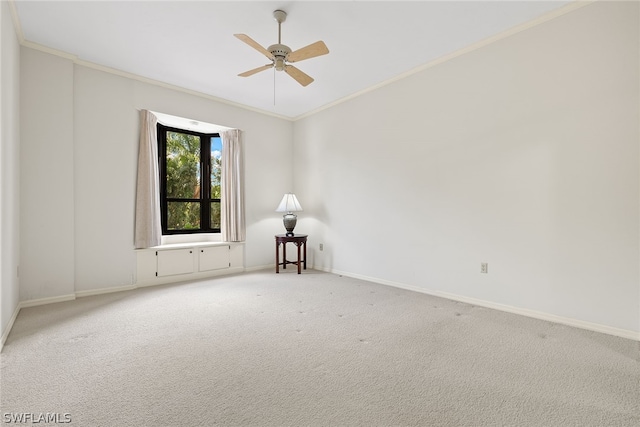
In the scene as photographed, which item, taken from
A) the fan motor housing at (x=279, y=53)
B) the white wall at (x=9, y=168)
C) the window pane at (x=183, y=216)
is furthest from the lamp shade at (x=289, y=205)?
the white wall at (x=9, y=168)

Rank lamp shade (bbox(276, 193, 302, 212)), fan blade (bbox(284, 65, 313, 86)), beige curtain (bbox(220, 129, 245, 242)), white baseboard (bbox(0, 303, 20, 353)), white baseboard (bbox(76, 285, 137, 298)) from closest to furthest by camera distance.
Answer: white baseboard (bbox(0, 303, 20, 353)) → fan blade (bbox(284, 65, 313, 86)) → white baseboard (bbox(76, 285, 137, 298)) → beige curtain (bbox(220, 129, 245, 242)) → lamp shade (bbox(276, 193, 302, 212))

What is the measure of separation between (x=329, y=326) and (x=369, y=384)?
0.94m

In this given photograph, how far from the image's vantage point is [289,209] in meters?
5.20

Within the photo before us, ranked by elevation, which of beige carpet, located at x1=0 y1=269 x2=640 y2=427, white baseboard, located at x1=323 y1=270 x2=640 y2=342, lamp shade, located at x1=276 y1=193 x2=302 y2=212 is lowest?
beige carpet, located at x1=0 y1=269 x2=640 y2=427

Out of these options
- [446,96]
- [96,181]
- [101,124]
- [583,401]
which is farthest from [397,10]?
[96,181]

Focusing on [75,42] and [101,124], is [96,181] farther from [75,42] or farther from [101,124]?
[75,42]

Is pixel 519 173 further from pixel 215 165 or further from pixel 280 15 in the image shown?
pixel 215 165

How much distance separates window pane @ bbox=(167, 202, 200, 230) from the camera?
4.84 meters

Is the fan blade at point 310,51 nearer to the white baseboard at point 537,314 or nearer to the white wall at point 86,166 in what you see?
the white wall at point 86,166

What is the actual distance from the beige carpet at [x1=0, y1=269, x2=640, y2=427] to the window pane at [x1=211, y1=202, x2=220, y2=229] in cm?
217

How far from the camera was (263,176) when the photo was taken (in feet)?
18.0

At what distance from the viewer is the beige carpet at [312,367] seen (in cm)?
155

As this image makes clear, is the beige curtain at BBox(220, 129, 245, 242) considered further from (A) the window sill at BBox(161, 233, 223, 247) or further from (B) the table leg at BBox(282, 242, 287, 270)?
(B) the table leg at BBox(282, 242, 287, 270)

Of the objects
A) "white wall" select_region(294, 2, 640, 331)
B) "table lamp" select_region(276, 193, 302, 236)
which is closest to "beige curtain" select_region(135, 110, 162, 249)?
"table lamp" select_region(276, 193, 302, 236)
